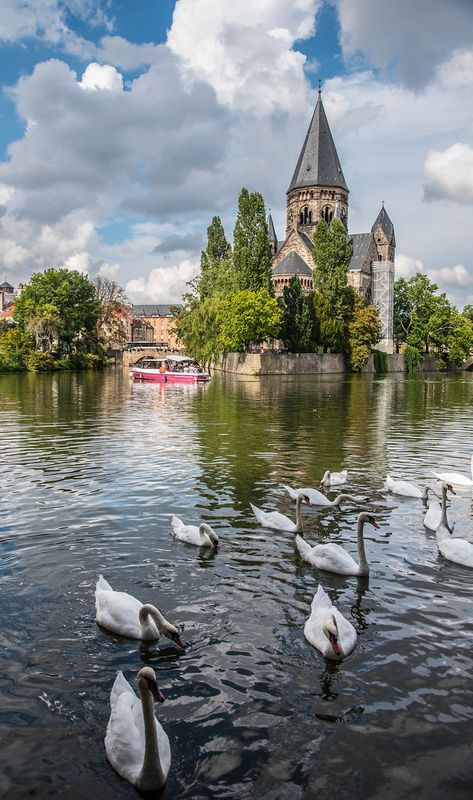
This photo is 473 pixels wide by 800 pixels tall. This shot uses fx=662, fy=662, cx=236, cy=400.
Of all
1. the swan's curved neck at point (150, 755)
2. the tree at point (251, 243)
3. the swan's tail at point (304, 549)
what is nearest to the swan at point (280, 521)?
the swan's tail at point (304, 549)

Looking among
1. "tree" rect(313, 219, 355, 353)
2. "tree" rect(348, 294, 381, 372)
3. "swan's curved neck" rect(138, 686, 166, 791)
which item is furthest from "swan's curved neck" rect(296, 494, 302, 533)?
"tree" rect(348, 294, 381, 372)

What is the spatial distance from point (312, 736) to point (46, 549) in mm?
6410

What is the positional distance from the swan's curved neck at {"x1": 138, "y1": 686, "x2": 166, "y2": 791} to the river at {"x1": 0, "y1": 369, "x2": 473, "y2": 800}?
0.18 m

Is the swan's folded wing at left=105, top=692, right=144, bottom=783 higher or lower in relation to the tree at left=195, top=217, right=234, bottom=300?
lower

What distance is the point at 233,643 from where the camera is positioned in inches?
304

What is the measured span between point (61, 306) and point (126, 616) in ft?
306

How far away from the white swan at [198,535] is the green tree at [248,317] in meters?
67.5

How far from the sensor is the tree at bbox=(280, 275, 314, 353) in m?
89.4

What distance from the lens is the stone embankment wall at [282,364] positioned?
267 feet

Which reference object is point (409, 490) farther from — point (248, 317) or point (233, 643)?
point (248, 317)

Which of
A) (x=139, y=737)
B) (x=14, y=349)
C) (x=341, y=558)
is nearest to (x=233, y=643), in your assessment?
(x=139, y=737)

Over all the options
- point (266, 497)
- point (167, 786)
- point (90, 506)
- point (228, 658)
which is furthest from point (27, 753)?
point (266, 497)

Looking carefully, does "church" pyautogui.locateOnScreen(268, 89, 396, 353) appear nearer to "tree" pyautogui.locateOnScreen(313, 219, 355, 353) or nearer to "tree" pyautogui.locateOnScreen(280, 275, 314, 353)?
"tree" pyautogui.locateOnScreen(313, 219, 355, 353)

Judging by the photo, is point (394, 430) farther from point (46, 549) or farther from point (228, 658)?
point (228, 658)
